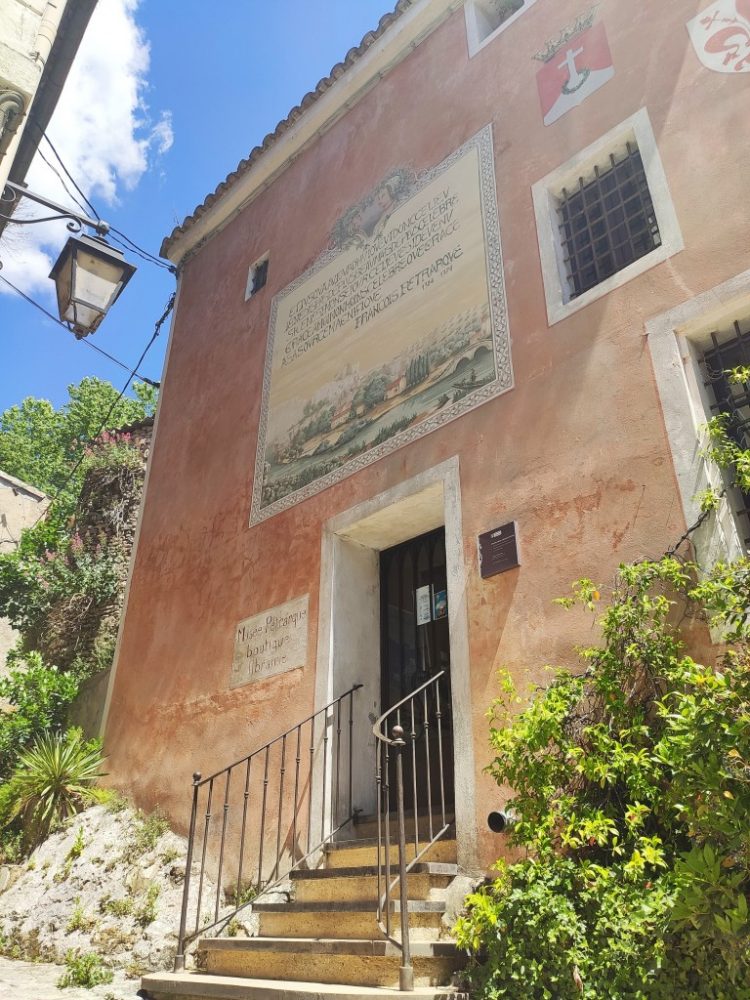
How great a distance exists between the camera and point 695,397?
4.47 meters

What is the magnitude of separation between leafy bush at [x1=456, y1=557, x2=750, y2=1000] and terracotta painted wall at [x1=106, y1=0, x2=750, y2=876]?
54 cm

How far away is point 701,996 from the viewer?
282 centimetres

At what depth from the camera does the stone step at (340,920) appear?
3992 millimetres

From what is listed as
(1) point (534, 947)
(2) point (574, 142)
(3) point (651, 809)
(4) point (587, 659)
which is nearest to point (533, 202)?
(2) point (574, 142)

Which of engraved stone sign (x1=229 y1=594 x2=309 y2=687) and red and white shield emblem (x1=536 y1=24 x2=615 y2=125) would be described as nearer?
red and white shield emblem (x1=536 y1=24 x2=615 y2=125)

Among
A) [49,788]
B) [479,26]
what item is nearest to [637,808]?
[49,788]

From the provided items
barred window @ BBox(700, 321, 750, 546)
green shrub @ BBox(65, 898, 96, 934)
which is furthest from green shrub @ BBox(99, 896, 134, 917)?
barred window @ BBox(700, 321, 750, 546)

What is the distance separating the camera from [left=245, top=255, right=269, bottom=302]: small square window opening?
9.69 meters

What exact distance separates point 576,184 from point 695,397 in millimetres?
2507

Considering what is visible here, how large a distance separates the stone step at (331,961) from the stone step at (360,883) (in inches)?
14.7

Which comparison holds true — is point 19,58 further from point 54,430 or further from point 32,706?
point 54,430

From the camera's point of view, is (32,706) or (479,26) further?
(32,706)

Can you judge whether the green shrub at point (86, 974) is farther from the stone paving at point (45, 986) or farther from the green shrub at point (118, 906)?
the green shrub at point (118, 906)

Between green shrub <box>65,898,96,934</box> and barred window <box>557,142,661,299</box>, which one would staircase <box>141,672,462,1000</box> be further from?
barred window <box>557,142,661,299</box>
